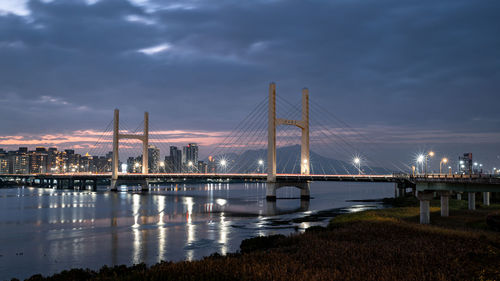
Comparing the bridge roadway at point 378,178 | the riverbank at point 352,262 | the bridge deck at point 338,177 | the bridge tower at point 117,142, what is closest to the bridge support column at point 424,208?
the bridge roadway at point 378,178

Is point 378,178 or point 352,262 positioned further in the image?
point 378,178

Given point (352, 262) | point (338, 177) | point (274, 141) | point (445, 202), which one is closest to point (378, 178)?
point (338, 177)

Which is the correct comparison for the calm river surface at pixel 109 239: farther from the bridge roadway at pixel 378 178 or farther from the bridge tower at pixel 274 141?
the bridge tower at pixel 274 141

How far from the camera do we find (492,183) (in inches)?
1553

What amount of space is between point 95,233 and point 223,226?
14769 millimetres

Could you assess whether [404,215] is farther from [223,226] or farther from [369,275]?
[369,275]

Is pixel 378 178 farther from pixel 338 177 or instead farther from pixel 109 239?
pixel 109 239

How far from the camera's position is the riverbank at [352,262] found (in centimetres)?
1727

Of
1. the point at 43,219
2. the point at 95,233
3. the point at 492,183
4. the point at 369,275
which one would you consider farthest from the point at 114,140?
the point at 369,275

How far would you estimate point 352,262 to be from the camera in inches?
795

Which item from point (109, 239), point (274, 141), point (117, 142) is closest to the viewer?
point (109, 239)

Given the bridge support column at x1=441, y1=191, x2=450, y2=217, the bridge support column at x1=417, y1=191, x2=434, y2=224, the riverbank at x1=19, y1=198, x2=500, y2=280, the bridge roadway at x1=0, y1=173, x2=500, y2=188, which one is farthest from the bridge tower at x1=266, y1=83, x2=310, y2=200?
the riverbank at x1=19, y1=198, x2=500, y2=280

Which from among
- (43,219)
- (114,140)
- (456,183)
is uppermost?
(114,140)

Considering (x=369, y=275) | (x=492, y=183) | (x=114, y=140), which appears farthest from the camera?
(x=114, y=140)
